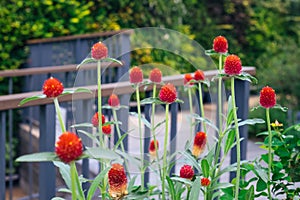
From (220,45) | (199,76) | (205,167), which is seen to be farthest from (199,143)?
(220,45)

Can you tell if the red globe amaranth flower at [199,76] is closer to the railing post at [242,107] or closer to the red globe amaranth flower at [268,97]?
the red globe amaranth flower at [268,97]

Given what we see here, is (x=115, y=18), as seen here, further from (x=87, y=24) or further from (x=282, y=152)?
(x=282, y=152)

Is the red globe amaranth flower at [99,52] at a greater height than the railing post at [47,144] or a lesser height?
greater

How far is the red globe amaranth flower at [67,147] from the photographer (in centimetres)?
95

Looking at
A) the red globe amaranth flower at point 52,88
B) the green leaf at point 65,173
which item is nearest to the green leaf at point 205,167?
the green leaf at point 65,173

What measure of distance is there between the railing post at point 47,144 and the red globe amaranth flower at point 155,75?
0.46m

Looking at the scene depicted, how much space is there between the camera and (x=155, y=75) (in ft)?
5.28

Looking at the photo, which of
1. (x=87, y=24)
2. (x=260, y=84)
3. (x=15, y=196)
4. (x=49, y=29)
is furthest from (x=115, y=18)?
(x=15, y=196)

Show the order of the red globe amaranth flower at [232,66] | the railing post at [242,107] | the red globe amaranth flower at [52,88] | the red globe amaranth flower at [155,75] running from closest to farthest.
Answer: the red globe amaranth flower at [52,88] → the red globe amaranth flower at [232,66] → the red globe amaranth flower at [155,75] → the railing post at [242,107]

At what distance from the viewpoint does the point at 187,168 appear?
4.99ft

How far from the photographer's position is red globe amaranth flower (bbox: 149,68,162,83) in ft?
5.25

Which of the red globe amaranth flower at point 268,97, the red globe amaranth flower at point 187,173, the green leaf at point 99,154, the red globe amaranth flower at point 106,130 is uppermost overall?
the red globe amaranth flower at point 268,97

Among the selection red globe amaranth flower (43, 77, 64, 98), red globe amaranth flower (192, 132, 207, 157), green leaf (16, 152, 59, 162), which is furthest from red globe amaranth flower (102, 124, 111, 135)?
green leaf (16, 152, 59, 162)

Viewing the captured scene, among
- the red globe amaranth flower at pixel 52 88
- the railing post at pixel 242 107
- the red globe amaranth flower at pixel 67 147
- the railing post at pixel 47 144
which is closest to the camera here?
the red globe amaranth flower at pixel 67 147
